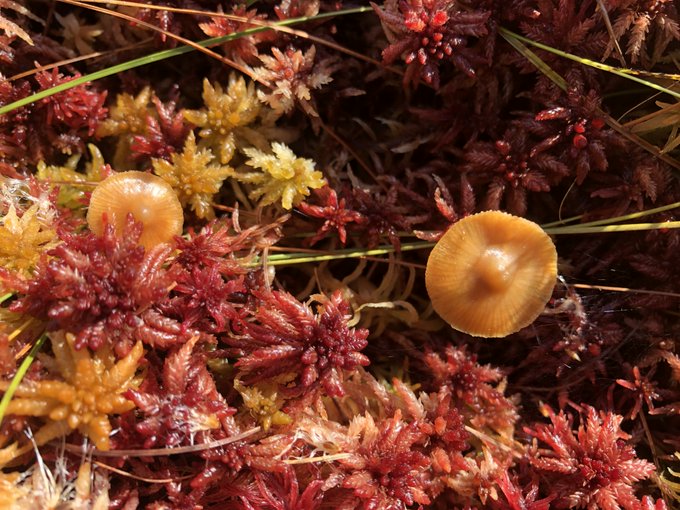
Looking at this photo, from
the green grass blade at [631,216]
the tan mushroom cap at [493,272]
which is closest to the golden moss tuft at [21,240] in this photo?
the tan mushroom cap at [493,272]

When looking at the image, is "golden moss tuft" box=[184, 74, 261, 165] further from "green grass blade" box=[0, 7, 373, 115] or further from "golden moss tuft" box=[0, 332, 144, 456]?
"golden moss tuft" box=[0, 332, 144, 456]

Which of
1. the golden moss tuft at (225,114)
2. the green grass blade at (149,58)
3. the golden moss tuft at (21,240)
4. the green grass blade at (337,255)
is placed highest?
the green grass blade at (149,58)

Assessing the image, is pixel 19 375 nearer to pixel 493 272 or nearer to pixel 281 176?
pixel 281 176

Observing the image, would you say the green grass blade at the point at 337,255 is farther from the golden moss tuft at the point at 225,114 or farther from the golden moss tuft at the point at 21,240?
the golden moss tuft at the point at 21,240

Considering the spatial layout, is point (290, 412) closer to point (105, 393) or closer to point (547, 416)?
point (105, 393)

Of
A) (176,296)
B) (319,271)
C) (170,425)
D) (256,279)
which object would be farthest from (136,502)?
(319,271)

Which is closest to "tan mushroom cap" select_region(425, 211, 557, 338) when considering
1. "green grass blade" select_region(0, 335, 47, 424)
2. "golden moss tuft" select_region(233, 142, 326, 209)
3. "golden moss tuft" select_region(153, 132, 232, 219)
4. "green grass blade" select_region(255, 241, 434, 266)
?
"green grass blade" select_region(255, 241, 434, 266)
